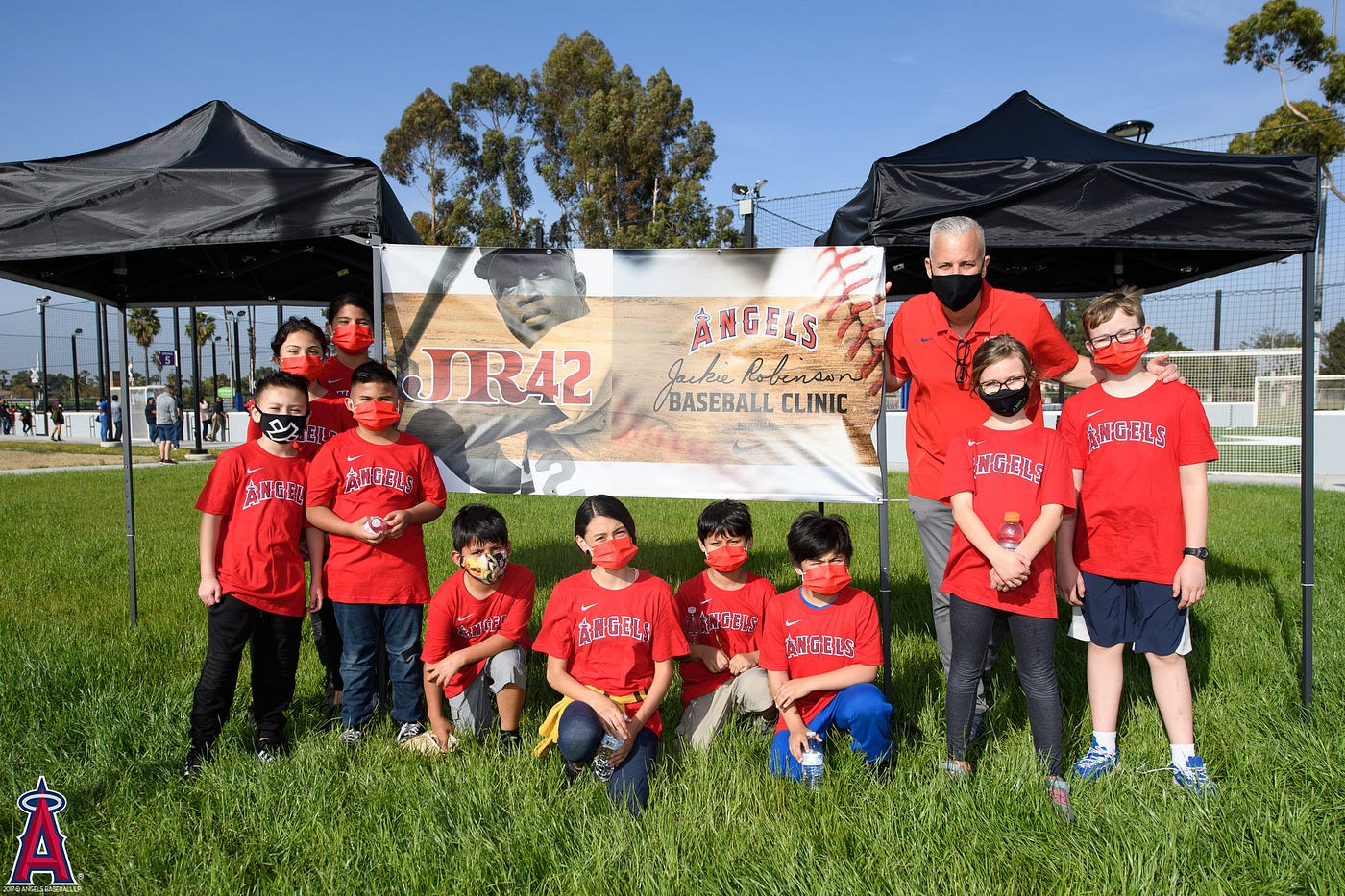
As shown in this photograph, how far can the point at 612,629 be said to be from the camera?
3.28 meters

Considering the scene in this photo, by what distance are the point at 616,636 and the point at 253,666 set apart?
1625 mm

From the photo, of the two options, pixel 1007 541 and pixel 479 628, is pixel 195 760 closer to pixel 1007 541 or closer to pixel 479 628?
pixel 479 628

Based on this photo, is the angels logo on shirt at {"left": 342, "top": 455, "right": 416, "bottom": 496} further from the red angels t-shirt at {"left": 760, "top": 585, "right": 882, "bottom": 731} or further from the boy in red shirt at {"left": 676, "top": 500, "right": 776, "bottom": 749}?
the red angels t-shirt at {"left": 760, "top": 585, "right": 882, "bottom": 731}

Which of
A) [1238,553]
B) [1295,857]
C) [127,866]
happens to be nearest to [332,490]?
[127,866]

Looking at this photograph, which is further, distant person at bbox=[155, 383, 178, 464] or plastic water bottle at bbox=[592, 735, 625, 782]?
distant person at bbox=[155, 383, 178, 464]

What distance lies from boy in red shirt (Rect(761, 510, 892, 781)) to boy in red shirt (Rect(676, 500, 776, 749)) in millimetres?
211

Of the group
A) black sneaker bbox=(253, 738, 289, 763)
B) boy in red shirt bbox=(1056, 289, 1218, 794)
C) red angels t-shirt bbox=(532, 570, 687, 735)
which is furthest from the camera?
black sneaker bbox=(253, 738, 289, 763)

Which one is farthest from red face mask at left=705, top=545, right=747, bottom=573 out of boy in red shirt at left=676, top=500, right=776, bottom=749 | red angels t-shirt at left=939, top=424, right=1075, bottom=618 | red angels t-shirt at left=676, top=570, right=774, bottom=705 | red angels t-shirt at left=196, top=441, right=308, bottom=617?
red angels t-shirt at left=196, top=441, right=308, bottom=617

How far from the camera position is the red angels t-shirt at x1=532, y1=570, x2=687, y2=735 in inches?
129

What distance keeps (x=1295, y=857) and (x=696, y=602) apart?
2328mm

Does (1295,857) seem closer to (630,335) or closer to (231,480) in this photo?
(630,335)

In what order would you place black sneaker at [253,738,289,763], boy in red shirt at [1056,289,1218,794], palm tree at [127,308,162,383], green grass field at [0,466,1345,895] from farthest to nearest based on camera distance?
1. palm tree at [127,308,162,383]
2. black sneaker at [253,738,289,763]
3. boy in red shirt at [1056,289,1218,794]
4. green grass field at [0,466,1345,895]

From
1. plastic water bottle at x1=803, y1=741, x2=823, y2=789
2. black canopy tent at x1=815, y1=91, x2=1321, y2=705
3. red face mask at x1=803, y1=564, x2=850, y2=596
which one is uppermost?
black canopy tent at x1=815, y1=91, x2=1321, y2=705

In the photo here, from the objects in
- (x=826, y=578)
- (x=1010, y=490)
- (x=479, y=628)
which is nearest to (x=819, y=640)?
(x=826, y=578)
